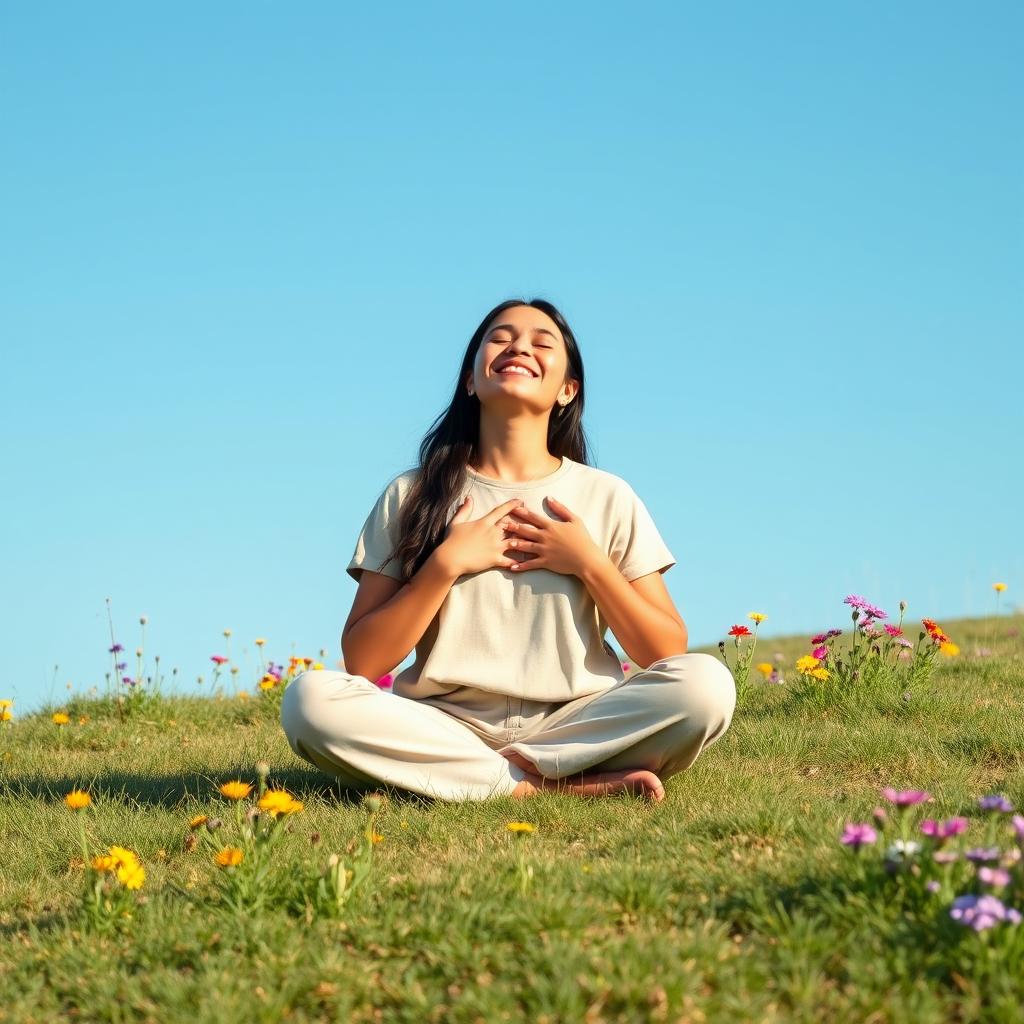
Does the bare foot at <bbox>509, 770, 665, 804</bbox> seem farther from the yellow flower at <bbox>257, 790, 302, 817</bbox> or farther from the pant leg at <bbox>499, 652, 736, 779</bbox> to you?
the yellow flower at <bbox>257, 790, 302, 817</bbox>

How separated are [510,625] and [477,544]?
0.39m

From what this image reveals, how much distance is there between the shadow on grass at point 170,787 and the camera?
5.15 m

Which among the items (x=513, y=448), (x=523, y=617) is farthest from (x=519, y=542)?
(x=513, y=448)

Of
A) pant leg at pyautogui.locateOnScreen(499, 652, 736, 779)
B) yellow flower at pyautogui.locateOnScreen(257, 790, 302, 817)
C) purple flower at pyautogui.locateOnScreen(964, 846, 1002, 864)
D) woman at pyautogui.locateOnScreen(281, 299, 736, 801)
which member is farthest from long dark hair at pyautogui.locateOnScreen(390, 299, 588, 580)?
purple flower at pyautogui.locateOnScreen(964, 846, 1002, 864)

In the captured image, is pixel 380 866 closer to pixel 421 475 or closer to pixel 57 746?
pixel 421 475

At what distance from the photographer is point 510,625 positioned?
5.15m

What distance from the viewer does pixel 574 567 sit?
5043 mm

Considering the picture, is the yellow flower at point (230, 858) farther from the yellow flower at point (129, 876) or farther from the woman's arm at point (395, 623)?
the woman's arm at point (395, 623)

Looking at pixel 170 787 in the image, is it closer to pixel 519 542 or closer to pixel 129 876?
pixel 519 542

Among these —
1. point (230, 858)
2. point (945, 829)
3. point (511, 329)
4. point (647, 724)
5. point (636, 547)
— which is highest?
point (511, 329)

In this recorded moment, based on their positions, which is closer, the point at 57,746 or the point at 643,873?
the point at 643,873

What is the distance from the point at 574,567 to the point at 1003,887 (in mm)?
2553

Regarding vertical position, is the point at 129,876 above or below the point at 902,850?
below

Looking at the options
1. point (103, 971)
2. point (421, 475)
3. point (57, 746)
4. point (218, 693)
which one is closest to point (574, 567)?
point (421, 475)
